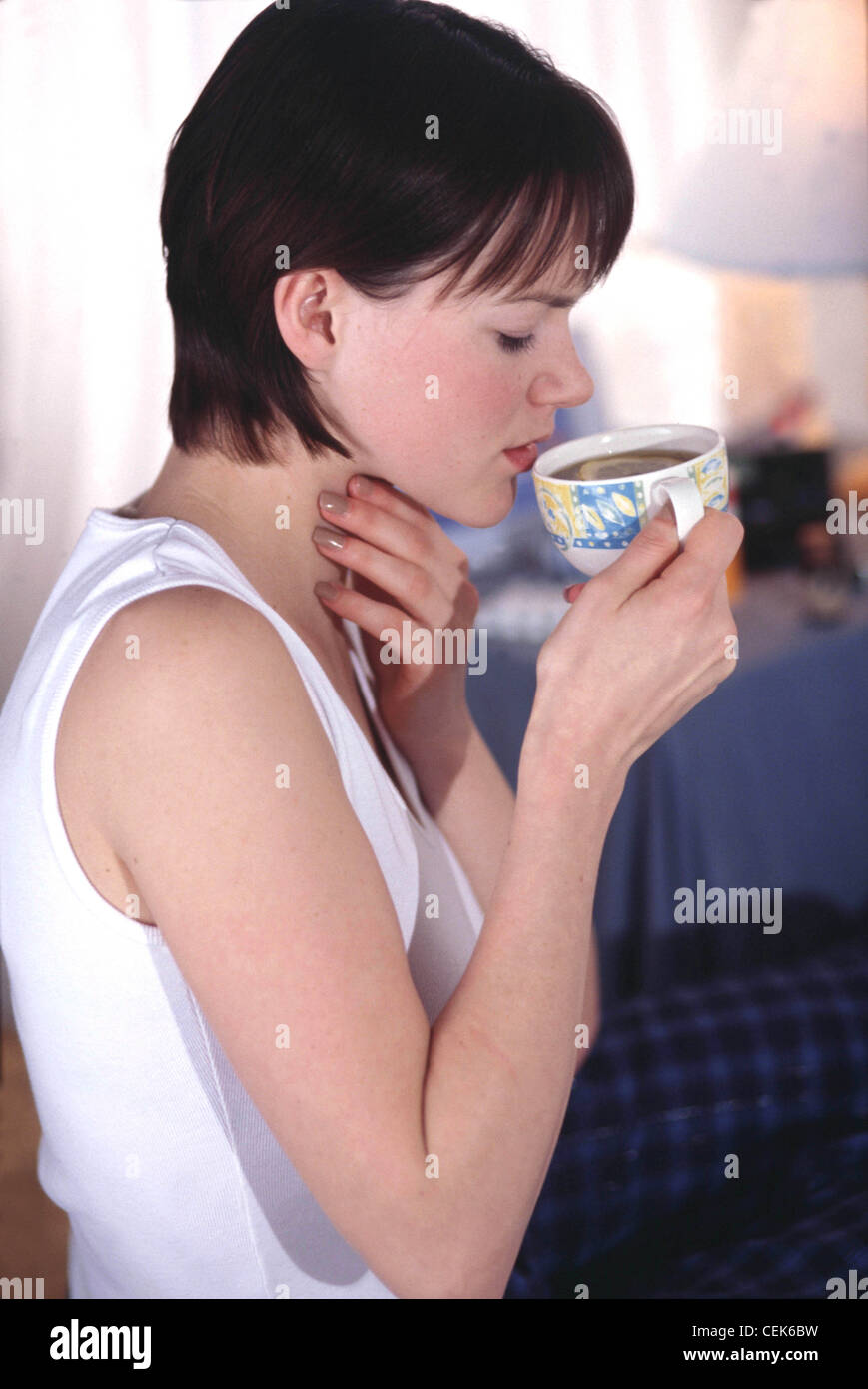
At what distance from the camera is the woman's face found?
725 mm

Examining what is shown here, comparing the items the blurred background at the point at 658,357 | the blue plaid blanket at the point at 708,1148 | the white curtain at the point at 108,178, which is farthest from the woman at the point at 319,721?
the white curtain at the point at 108,178

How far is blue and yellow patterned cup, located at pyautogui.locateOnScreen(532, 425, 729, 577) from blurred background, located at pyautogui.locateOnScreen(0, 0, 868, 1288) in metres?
0.97

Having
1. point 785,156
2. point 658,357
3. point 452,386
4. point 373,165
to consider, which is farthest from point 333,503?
point 658,357

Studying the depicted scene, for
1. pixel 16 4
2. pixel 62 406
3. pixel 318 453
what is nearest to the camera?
pixel 318 453

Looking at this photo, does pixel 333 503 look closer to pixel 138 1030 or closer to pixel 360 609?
pixel 360 609

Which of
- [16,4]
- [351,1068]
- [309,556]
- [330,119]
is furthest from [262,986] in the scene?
[16,4]

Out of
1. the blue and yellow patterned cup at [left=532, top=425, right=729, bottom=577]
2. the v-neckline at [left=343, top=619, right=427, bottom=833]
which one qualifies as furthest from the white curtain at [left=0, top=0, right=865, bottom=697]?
the blue and yellow patterned cup at [left=532, top=425, right=729, bottom=577]

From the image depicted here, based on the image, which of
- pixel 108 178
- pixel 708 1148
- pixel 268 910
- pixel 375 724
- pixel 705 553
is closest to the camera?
pixel 268 910

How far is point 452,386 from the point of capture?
748 mm

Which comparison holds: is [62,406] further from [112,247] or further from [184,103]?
[184,103]

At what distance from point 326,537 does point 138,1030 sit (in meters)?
0.37

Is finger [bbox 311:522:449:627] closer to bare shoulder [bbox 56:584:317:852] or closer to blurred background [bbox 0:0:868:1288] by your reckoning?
bare shoulder [bbox 56:584:317:852]

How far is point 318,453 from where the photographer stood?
807mm

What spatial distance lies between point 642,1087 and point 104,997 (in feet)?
2.23
